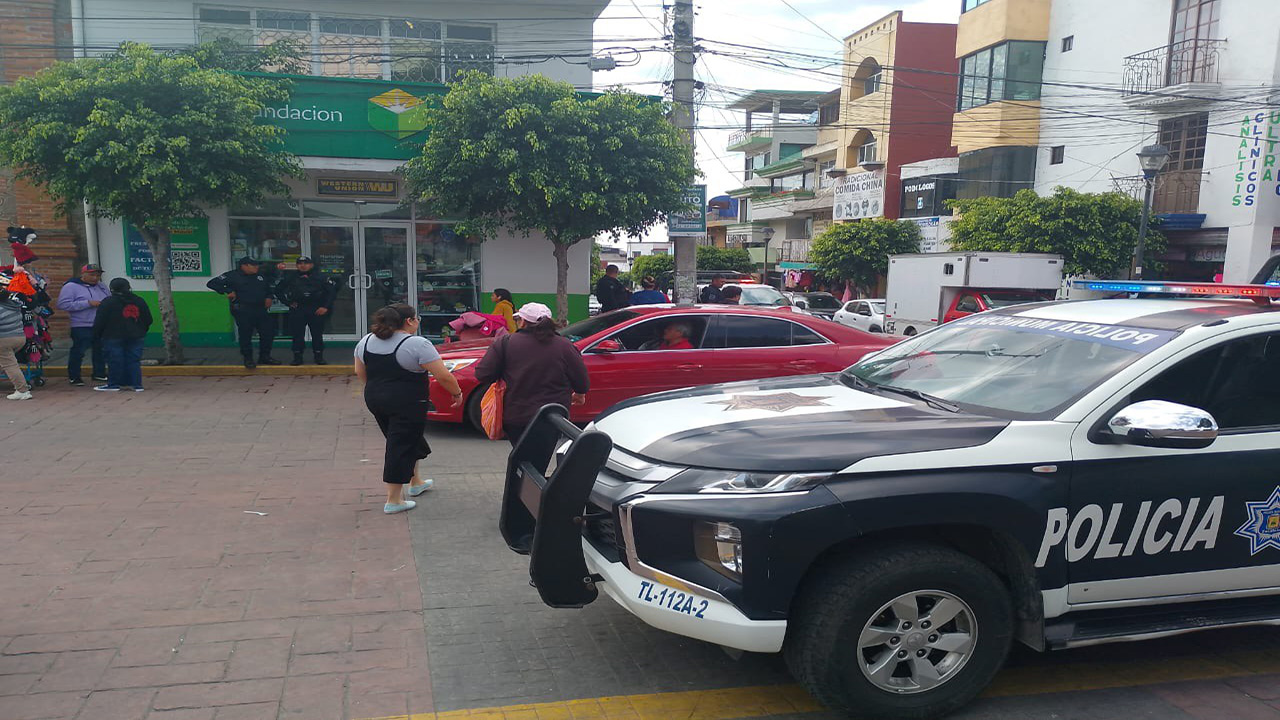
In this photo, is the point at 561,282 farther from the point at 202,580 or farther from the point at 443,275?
the point at 202,580

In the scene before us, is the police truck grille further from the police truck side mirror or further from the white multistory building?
the white multistory building

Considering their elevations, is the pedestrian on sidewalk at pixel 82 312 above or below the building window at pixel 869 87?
below

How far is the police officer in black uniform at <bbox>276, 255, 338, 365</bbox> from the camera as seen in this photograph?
1319cm

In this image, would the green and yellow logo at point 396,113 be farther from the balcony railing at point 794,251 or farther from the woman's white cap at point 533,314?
the balcony railing at point 794,251

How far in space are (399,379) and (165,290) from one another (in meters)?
8.84

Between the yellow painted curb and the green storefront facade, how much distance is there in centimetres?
211

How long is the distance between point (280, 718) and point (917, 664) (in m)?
2.48

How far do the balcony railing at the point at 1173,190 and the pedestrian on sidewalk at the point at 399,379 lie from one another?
74.3 feet

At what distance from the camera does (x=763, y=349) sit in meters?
9.03

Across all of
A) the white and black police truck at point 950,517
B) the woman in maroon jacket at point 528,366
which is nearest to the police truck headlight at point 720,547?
the white and black police truck at point 950,517

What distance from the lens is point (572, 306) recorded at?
1619 centimetres

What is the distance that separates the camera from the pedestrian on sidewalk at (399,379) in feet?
19.3

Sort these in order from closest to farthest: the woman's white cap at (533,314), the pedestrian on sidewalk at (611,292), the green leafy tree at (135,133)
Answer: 1. the woman's white cap at (533,314)
2. the green leafy tree at (135,133)
3. the pedestrian on sidewalk at (611,292)

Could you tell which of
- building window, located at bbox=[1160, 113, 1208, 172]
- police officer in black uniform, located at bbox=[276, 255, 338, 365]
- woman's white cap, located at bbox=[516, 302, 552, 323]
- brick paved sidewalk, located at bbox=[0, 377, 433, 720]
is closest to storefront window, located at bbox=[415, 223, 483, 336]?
police officer in black uniform, located at bbox=[276, 255, 338, 365]
